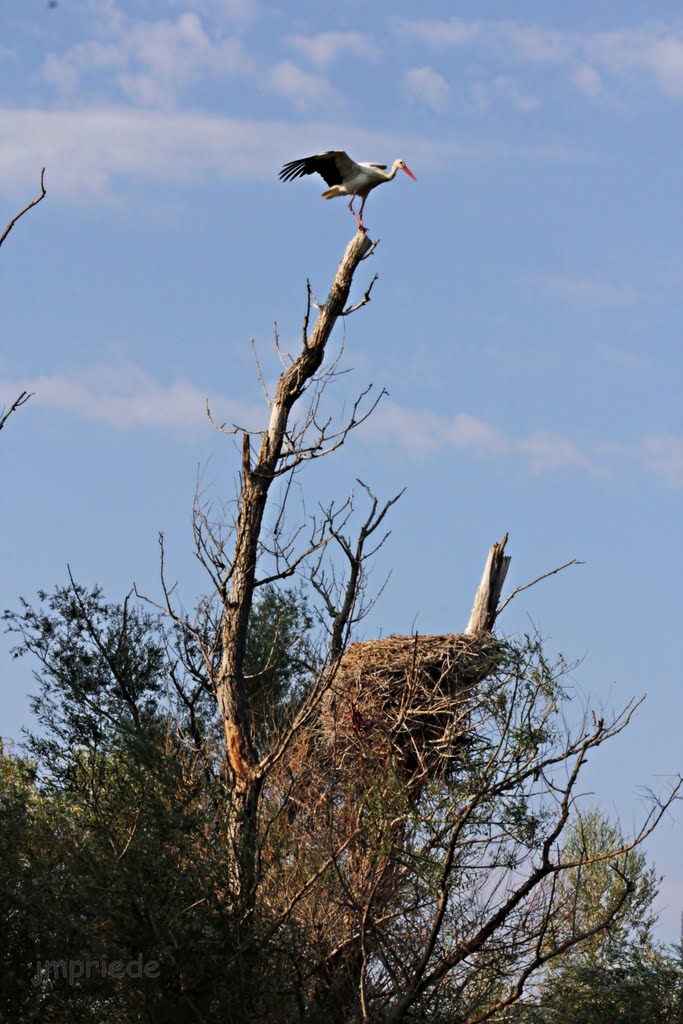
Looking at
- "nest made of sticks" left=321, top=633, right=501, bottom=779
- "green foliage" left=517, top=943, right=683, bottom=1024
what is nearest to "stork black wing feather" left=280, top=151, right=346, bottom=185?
"nest made of sticks" left=321, top=633, right=501, bottom=779

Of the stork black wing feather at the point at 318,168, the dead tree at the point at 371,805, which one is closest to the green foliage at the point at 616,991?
the dead tree at the point at 371,805

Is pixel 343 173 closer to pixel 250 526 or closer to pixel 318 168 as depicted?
pixel 318 168

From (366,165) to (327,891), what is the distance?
23.7ft

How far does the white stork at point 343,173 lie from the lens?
43.8ft

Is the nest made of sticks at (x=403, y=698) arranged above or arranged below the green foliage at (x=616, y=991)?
above

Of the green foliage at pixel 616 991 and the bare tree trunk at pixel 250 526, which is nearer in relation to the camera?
the bare tree trunk at pixel 250 526

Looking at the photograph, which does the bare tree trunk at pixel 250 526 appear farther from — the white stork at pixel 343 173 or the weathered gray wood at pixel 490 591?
the weathered gray wood at pixel 490 591

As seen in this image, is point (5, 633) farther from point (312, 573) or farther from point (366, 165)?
point (366, 165)

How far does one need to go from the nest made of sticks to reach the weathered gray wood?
963 millimetres

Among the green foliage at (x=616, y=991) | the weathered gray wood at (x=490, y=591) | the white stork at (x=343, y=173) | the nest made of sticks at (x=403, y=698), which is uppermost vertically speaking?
the white stork at (x=343, y=173)

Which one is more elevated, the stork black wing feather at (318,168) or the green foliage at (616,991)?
the stork black wing feather at (318,168)

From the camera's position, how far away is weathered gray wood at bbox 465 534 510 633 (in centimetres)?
1513

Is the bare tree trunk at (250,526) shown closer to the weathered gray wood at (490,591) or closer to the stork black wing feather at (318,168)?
the stork black wing feather at (318,168)

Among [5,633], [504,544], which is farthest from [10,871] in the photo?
[5,633]
